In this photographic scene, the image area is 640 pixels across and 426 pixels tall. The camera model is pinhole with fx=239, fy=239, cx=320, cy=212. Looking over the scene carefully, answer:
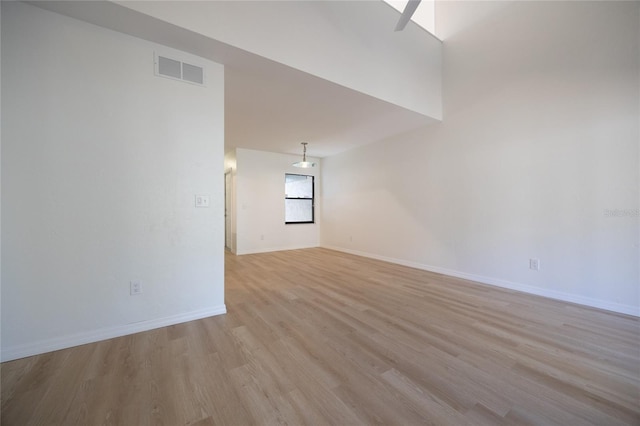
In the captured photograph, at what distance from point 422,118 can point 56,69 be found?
4073 millimetres

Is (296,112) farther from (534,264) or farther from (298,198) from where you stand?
(534,264)

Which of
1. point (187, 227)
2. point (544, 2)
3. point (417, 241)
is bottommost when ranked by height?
point (417, 241)

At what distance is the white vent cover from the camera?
2041 millimetres

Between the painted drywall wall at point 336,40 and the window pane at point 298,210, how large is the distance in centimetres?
383

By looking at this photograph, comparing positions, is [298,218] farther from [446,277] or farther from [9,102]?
[9,102]

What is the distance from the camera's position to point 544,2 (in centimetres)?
277

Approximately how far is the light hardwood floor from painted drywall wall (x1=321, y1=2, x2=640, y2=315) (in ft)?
2.10

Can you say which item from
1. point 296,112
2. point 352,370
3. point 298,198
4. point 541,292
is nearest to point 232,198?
point 298,198

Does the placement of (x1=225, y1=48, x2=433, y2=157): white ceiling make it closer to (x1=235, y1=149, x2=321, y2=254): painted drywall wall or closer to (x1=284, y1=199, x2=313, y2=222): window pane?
(x1=235, y1=149, x2=321, y2=254): painted drywall wall

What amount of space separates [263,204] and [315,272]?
264 centimetres

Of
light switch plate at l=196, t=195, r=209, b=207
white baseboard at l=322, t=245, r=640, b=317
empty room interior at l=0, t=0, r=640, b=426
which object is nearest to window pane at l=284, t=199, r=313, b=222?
empty room interior at l=0, t=0, r=640, b=426

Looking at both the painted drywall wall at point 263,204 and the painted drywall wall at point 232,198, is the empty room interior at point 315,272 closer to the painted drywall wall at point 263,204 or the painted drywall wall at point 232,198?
the painted drywall wall at point 263,204

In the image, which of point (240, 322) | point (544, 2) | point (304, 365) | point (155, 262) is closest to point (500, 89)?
point (544, 2)

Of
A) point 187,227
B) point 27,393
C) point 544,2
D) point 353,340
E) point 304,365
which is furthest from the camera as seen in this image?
point 544,2
